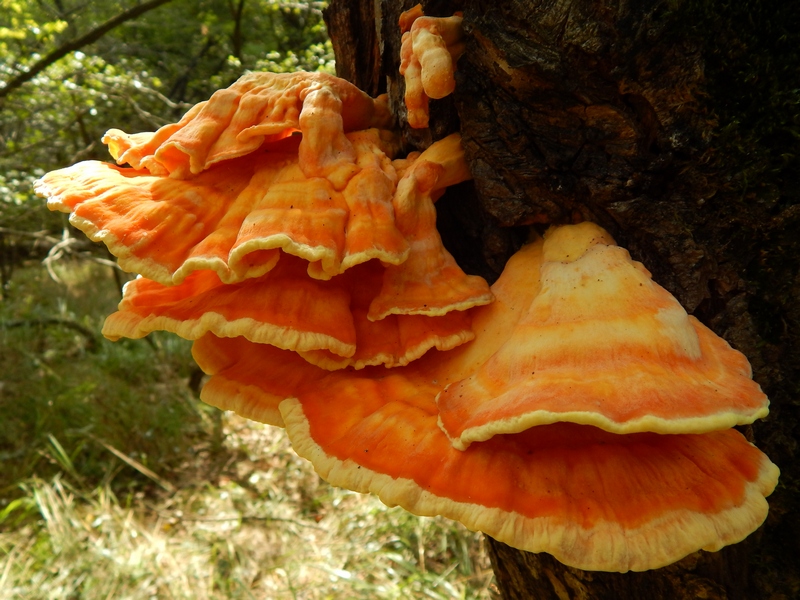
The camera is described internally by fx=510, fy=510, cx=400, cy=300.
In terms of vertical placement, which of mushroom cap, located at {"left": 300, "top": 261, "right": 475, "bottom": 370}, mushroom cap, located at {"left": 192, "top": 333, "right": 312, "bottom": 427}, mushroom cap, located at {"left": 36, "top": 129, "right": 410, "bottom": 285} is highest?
mushroom cap, located at {"left": 36, "top": 129, "right": 410, "bottom": 285}

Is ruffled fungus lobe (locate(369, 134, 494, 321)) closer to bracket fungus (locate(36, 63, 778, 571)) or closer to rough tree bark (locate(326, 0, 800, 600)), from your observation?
bracket fungus (locate(36, 63, 778, 571))


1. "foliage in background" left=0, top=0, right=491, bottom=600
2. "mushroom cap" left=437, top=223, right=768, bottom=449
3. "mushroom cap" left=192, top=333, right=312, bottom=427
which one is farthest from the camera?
"foliage in background" left=0, top=0, right=491, bottom=600

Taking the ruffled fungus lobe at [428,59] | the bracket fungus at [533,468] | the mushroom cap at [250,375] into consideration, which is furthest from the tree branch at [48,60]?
the bracket fungus at [533,468]

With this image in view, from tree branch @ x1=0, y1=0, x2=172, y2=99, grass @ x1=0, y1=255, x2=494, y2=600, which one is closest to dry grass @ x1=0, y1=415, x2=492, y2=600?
grass @ x1=0, y1=255, x2=494, y2=600

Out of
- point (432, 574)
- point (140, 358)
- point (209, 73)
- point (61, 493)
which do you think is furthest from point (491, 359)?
point (209, 73)

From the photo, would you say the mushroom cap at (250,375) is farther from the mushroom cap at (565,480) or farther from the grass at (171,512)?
the grass at (171,512)

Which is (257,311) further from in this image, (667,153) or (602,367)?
(667,153)

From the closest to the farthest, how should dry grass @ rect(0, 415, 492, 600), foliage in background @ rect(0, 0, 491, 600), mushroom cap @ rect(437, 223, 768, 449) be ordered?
mushroom cap @ rect(437, 223, 768, 449) → dry grass @ rect(0, 415, 492, 600) → foliage in background @ rect(0, 0, 491, 600)
